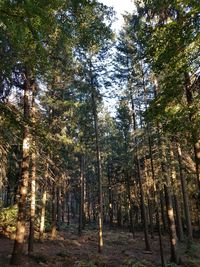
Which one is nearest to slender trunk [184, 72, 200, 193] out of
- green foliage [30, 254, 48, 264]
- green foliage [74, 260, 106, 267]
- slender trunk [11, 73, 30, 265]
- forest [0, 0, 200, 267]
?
forest [0, 0, 200, 267]

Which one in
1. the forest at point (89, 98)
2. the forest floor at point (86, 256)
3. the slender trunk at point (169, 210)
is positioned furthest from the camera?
the slender trunk at point (169, 210)

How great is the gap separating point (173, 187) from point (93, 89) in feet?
29.5

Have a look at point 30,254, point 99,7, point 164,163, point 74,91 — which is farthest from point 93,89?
point 30,254

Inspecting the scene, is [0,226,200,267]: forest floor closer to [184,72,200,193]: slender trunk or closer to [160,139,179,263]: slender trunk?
[160,139,179,263]: slender trunk

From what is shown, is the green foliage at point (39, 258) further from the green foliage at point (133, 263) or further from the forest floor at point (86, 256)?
the green foliage at point (133, 263)

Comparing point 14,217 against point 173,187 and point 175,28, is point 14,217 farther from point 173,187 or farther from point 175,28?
point 175,28

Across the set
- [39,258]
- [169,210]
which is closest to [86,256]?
[39,258]

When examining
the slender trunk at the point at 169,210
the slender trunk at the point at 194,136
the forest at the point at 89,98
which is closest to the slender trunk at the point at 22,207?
the forest at the point at 89,98

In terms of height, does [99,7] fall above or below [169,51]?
above

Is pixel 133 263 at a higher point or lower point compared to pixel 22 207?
lower

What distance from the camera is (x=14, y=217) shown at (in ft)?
60.4

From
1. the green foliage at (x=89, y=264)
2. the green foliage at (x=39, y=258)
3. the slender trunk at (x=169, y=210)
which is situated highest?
the slender trunk at (x=169, y=210)

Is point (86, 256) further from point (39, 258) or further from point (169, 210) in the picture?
point (169, 210)

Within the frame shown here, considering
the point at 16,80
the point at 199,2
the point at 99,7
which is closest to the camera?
the point at 199,2
